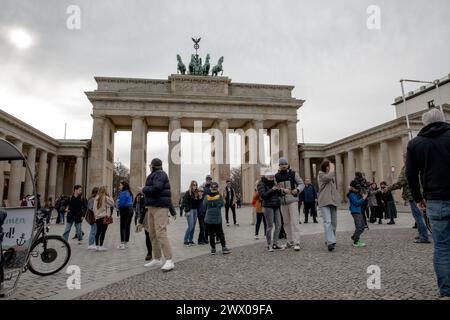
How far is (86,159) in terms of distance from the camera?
140 ft

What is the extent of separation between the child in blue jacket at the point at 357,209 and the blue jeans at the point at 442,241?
413 centimetres

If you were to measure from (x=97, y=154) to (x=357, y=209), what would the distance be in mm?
33135

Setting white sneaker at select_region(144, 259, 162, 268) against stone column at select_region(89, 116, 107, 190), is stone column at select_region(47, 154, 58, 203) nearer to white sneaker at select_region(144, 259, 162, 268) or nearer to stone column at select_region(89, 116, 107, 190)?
stone column at select_region(89, 116, 107, 190)

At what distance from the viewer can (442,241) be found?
331cm

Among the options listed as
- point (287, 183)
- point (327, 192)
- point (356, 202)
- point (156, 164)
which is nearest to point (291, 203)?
point (287, 183)

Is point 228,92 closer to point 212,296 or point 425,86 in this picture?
point 425,86

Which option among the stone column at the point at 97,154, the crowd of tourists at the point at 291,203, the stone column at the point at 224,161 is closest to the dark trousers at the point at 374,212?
the crowd of tourists at the point at 291,203

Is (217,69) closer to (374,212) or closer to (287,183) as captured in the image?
(374,212)

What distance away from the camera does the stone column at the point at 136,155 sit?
1383 inches

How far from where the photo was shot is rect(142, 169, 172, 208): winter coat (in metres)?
5.66

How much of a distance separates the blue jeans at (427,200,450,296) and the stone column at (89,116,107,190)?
34874mm

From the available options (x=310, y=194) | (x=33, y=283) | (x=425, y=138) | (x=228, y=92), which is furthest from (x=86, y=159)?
(x=425, y=138)

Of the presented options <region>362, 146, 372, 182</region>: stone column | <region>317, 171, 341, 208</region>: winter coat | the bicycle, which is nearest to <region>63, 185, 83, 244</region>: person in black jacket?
the bicycle
